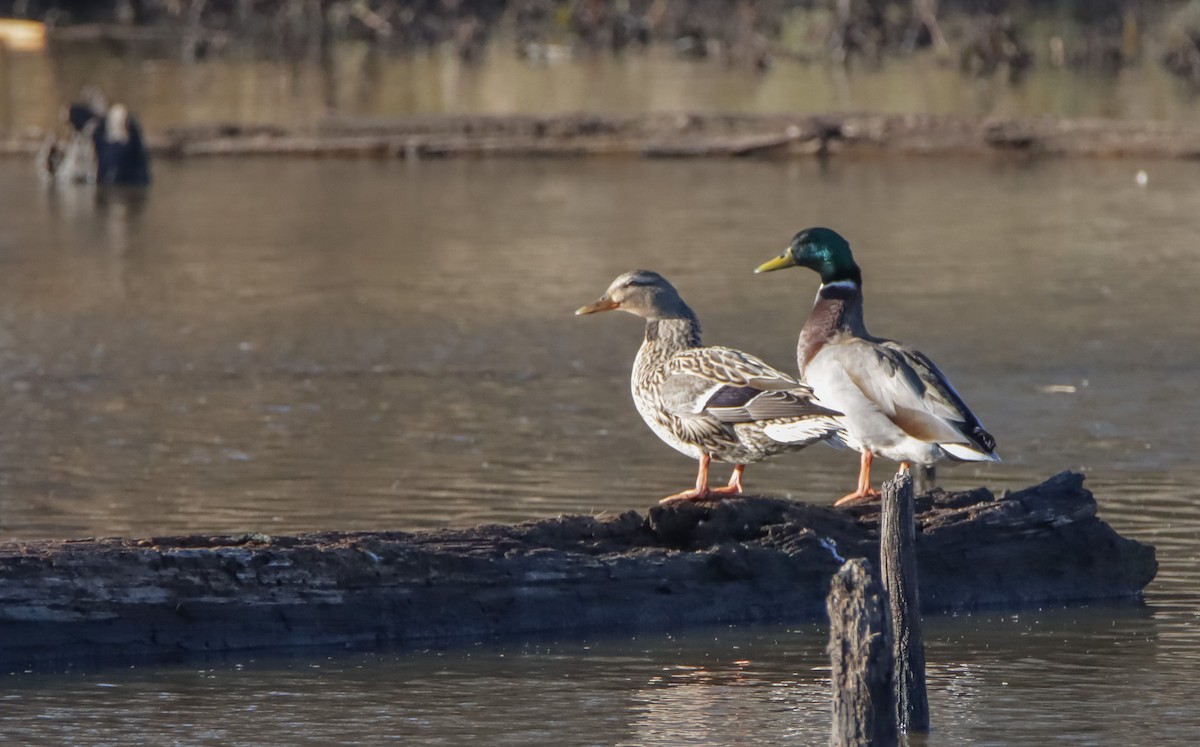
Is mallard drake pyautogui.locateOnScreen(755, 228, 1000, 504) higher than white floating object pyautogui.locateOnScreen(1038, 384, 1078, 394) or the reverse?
higher

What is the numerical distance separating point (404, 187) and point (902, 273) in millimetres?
9546

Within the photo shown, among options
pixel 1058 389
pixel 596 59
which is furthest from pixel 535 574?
pixel 596 59

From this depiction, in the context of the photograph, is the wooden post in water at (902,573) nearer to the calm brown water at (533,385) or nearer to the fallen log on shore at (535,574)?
the calm brown water at (533,385)

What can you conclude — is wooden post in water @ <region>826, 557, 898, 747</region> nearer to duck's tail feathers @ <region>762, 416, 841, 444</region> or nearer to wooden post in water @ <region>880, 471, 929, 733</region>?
wooden post in water @ <region>880, 471, 929, 733</region>

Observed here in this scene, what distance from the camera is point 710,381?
9.25m

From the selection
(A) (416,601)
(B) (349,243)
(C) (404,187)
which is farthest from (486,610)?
(C) (404,187)

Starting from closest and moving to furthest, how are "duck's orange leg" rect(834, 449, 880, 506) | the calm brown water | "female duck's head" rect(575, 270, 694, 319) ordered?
the calm brown water → "duck's orange leg" rect(834, 449, 880, 506) → "female duck's head" rect(575, 270, 694, 319)

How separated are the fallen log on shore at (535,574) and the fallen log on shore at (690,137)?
2146 centimetres

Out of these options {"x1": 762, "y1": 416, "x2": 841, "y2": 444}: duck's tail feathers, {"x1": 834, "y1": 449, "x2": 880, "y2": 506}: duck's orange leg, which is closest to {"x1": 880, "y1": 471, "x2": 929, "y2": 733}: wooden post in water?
{"x1": 762, "y1": 416, "x2": 841, "y2": 444}: duck's tail feathers

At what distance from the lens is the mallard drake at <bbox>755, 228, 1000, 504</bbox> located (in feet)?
30.1

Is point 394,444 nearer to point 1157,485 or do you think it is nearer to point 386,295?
point 1157,485

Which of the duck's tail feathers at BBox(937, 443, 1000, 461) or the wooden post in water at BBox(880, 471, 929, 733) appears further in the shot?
the duck's tail feathers at BBox(937, 443, 1000, 461)

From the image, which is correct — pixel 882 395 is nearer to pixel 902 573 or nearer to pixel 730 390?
pixel 730 390

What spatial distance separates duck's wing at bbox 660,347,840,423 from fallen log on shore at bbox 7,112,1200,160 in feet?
70.9
